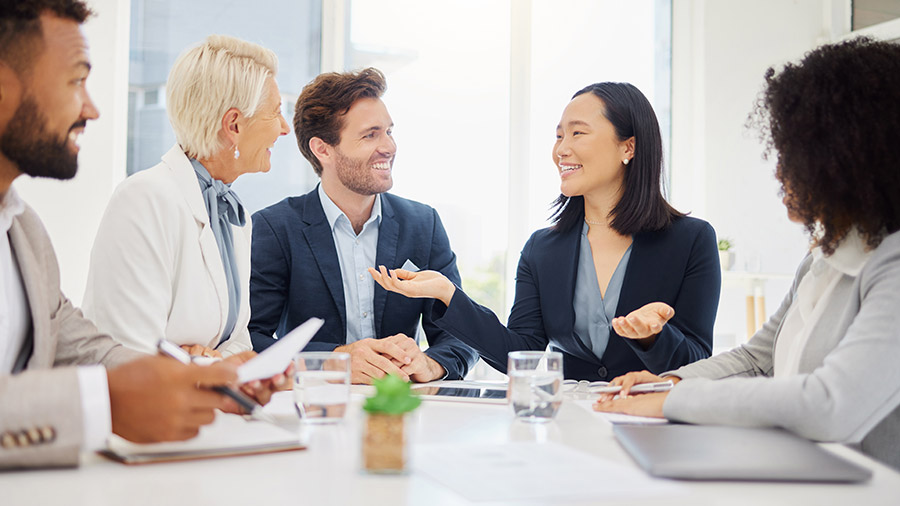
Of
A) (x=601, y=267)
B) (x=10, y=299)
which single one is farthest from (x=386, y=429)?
(x=601, y=267)

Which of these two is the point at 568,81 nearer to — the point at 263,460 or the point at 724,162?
the point at 724,162

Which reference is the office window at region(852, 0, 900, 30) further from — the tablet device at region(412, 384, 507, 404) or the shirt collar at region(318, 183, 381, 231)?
the tablet device at region(412, 384, 507, 404)

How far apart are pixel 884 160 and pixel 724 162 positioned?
3.51 meters

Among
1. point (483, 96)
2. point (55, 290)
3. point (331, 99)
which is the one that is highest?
point (483, 96)

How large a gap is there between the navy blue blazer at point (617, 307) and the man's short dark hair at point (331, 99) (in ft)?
3.17

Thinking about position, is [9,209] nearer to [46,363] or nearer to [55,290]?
[55,290]

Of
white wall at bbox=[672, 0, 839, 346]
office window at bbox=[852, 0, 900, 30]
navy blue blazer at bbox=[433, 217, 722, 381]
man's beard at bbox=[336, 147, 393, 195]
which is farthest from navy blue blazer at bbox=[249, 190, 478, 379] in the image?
office window at bbox=[852, 0, 900, 30]

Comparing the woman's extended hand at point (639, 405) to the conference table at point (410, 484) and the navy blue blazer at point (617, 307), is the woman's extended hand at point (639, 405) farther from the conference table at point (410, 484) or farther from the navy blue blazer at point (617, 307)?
the navy blue blazer at point (617, 307)

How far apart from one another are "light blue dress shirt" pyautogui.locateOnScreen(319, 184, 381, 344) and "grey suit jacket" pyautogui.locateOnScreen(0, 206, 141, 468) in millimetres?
1251

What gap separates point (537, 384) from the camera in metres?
1.27

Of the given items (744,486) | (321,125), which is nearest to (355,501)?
(744,486)

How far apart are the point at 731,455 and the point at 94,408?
31.4 inches

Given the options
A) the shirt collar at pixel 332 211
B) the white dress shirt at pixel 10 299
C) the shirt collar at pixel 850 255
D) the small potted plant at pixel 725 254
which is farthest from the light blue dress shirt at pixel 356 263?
the small potted plant at pixel 725 254

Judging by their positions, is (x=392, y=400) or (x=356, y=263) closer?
(x=392, y=400)
